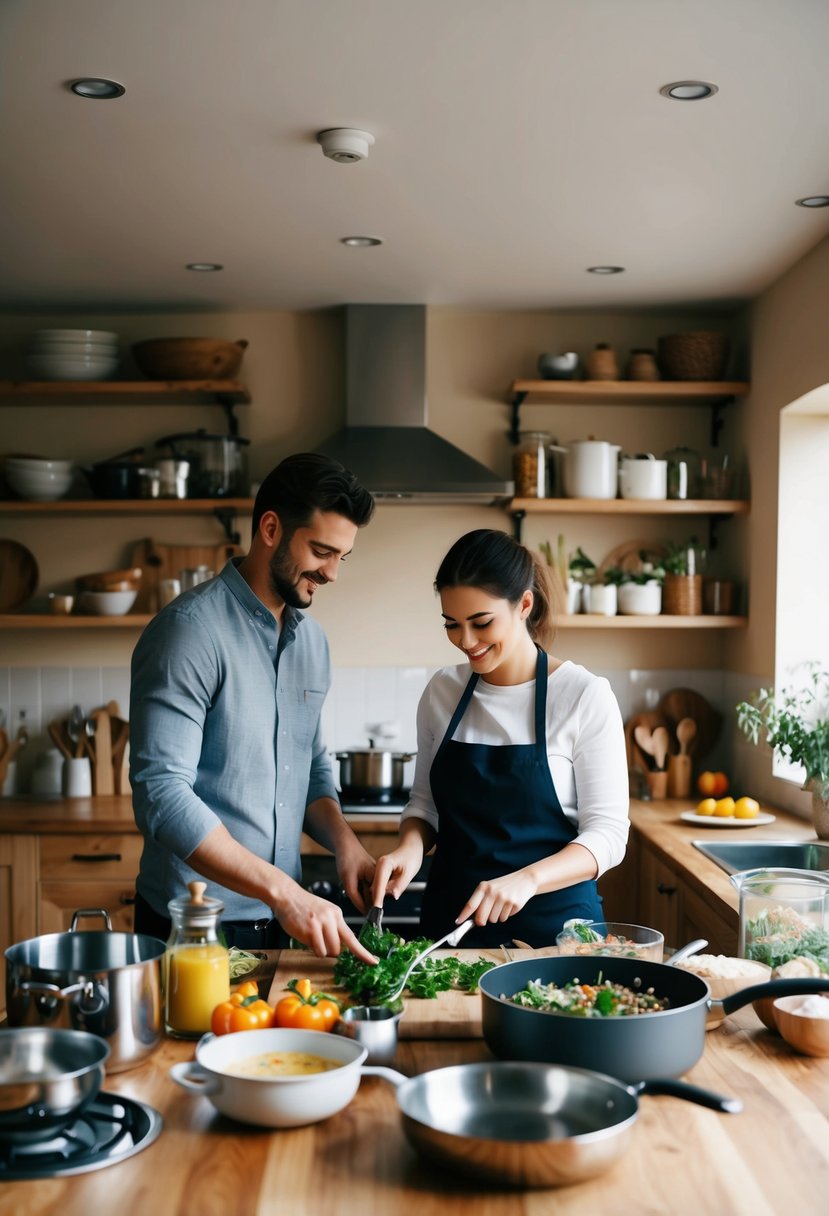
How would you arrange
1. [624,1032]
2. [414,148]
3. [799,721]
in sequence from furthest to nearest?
1. [799,721]
2. [414,148]
3. [624,1032]

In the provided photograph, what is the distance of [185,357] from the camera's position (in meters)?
4.22

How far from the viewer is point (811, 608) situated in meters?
3.99

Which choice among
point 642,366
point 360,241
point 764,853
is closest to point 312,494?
point 360,241

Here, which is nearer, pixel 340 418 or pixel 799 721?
pixel 799 721

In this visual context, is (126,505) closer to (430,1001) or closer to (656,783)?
(656,783)

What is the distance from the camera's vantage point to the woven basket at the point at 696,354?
14.0 feet

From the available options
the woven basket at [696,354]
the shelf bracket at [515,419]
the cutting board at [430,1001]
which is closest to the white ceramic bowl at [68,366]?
the shelf bracket at [515,419]

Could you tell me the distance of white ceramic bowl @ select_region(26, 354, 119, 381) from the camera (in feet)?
13.9

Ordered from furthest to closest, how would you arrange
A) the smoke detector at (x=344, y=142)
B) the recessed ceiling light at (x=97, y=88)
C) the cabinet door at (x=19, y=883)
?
the cabinet door at (x=19, y=883) < the smoke detector at (x=344, y=142) < the recessed ceiling light at (x=97, y=88)

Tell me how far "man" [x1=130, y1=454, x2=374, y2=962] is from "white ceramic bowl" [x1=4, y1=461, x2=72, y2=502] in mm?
2035

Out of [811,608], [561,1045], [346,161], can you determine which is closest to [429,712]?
[561,1045]

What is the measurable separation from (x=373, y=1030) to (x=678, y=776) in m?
3.00

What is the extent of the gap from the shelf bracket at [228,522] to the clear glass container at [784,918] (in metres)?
2.81

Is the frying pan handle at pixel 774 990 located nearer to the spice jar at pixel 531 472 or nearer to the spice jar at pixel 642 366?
the spice jar at pixel 531 472
